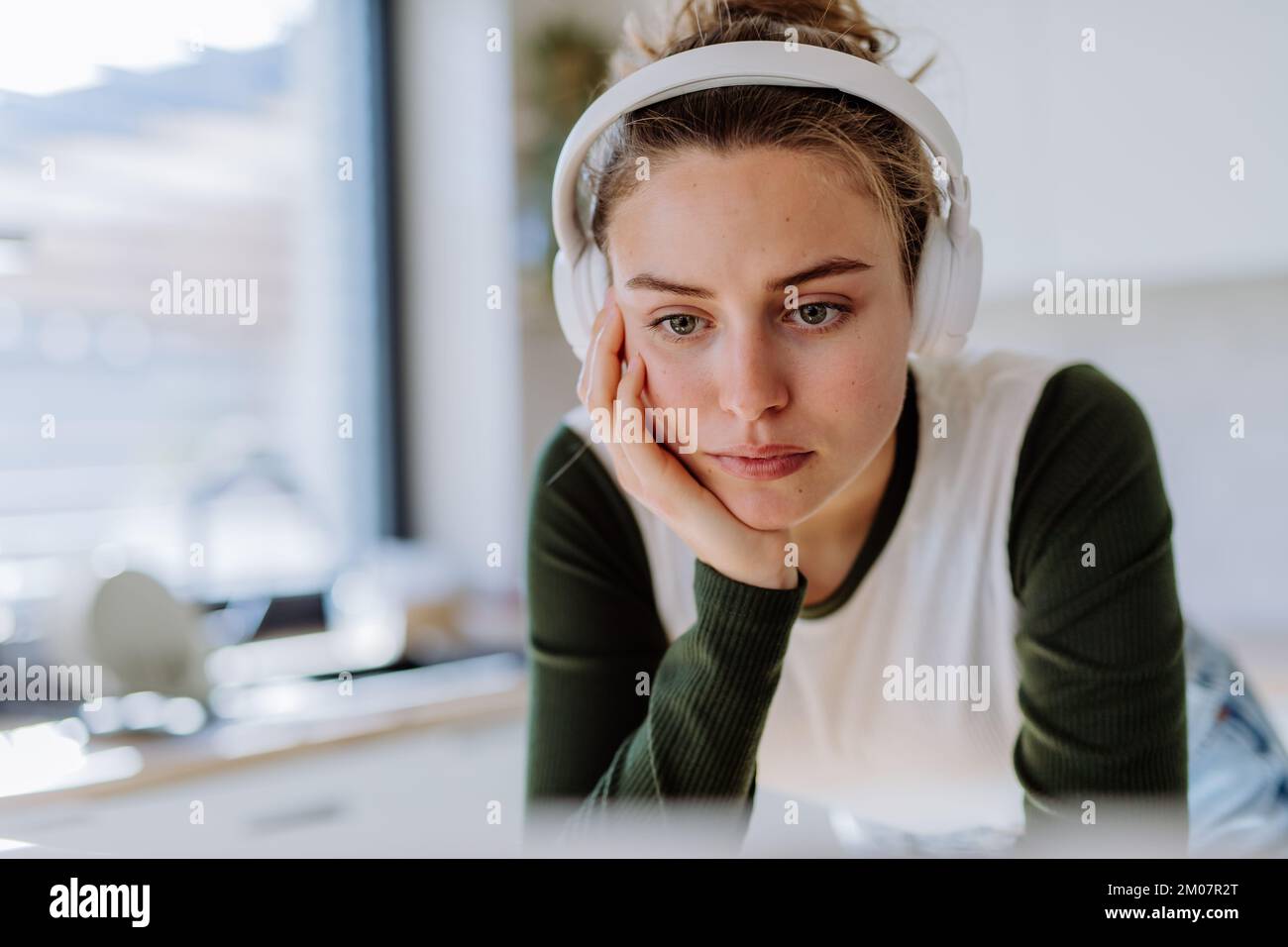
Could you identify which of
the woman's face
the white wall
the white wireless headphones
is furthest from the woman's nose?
the white wall

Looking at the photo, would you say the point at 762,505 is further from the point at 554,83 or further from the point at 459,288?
the point at 459,288

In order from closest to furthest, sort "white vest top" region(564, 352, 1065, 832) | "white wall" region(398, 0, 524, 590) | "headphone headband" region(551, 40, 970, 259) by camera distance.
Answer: "headphone headband" region(551, 40, 970, 259)
"white vest top" region(564, 352, 1065, 832)
"white wall" region(398, 0, 524, 590)

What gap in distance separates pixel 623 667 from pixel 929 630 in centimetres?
20

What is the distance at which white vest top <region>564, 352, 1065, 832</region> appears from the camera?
0.65 m

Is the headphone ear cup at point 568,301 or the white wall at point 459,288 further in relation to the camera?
the white wall at point 459,288

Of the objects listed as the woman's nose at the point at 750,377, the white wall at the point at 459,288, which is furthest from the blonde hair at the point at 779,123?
the white wall at the point at 459,288

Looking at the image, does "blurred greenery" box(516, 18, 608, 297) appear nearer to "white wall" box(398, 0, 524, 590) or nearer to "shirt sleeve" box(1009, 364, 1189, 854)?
"white wall" box(398, 0, 524, 590)

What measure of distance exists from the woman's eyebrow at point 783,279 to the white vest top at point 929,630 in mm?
106

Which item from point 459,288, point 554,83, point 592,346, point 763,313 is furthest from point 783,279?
point 459,288

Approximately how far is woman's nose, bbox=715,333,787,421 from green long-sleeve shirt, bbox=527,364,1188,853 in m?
0.11

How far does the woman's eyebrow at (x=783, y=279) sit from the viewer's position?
1.83 ft

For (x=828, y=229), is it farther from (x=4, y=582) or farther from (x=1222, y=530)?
(x=4, y=582)

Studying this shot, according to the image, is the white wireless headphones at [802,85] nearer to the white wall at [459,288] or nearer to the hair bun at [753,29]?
the hair bun at [753,29]
